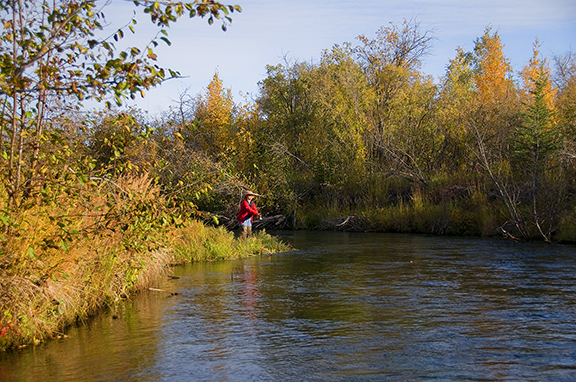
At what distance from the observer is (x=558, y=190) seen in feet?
68.1

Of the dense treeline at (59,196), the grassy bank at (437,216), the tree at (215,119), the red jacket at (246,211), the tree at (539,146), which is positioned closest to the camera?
the dense treeline at (59,196)

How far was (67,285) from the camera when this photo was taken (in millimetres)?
8008

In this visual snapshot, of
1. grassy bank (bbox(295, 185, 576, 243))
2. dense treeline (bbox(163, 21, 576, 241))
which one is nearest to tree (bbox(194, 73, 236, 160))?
dense treeline (bbox(163, 21, 576, 241))

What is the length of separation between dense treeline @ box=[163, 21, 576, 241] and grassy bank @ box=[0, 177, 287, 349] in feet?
50.8

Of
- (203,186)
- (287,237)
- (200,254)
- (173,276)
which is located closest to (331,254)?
(200,254)

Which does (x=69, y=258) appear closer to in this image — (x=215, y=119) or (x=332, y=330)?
(x=332, y=330)

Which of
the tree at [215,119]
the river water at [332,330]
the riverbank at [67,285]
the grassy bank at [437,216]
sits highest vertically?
the tree at [215,119]

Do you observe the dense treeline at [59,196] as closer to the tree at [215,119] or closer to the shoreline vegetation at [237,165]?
the shoreline vegetation at [237,165]

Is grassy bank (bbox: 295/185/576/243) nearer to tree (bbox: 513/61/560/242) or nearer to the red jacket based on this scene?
tree (bbox: 513/61/560/242)

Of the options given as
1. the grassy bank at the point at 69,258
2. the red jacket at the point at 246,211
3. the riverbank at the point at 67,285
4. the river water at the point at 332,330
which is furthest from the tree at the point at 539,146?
the grassy bank at the point at 69,258

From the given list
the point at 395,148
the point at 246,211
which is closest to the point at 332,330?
the point at 246,211

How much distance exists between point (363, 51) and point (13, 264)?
3276 cm

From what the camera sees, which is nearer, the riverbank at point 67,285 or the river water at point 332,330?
the river water at point 332,330

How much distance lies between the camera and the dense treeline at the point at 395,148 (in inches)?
873
